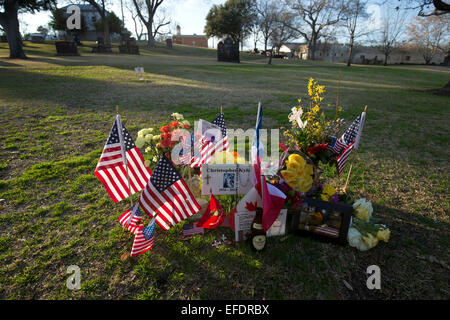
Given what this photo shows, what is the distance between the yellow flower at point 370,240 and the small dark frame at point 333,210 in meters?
0.23

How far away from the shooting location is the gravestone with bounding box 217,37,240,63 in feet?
101

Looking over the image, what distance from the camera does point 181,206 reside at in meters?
2.80

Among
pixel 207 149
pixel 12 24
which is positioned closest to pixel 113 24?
pixel 12 24

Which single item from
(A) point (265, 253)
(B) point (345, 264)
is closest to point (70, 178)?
(A) point (265, 253)

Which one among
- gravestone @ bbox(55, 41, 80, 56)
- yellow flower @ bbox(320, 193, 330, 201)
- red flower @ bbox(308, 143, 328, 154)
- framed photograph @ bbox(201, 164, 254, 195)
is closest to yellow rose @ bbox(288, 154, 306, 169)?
red flower @ bbox(308, 143, 328, 154)

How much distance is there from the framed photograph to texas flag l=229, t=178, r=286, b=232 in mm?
235

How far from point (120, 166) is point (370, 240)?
316 cm

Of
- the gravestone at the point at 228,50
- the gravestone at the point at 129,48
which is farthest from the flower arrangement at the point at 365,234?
the gravestone at the point at 129,48

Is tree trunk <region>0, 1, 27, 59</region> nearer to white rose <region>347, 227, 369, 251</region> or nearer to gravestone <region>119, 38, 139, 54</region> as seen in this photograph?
gravestone <region>119, 38, 139, 54</region>

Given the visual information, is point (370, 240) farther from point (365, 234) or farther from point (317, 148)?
point (317, 148)

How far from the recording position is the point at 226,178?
2834 millimetres
